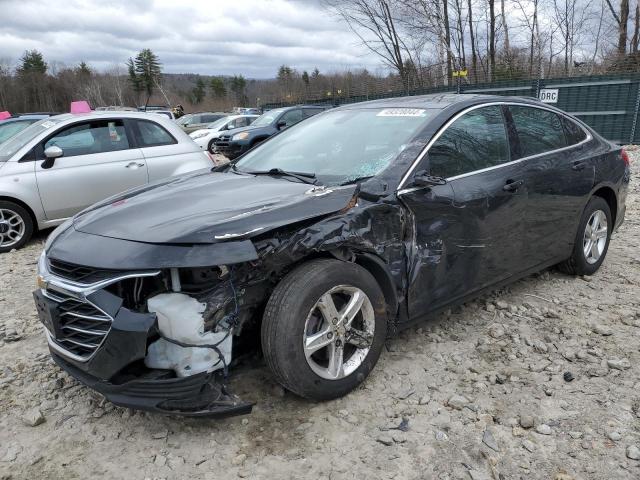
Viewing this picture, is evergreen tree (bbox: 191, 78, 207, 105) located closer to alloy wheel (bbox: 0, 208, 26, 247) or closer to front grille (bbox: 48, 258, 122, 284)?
alloy wheel (bbox: 0, 208, 26, 247)

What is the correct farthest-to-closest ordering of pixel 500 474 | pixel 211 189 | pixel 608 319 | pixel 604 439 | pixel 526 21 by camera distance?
pixel 526 21 → pixel 608 319 → pixel 211 189 → pixel 604 439 → pixel 500 474

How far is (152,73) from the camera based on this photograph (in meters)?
101

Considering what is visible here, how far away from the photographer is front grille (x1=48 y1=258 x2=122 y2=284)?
2379 mm

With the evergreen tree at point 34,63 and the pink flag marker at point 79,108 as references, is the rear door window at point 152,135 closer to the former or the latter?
the pink flag marker at point 79,108

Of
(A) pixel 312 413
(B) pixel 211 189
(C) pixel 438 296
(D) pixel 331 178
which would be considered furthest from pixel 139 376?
(C) pixel 438 296

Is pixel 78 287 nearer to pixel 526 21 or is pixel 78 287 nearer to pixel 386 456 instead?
pixel 386 456

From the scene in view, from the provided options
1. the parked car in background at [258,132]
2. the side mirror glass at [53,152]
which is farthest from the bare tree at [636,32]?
the side mirror glass at [53,152]

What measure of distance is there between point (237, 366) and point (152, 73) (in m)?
109

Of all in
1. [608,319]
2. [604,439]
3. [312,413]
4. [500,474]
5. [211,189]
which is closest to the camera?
[500,474]

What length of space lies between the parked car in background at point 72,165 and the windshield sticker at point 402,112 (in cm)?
→ 330

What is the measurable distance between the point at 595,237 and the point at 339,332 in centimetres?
305

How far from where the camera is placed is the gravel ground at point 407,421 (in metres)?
2.40

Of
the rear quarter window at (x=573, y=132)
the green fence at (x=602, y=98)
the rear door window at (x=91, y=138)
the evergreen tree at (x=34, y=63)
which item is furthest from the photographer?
the evergreen tree at (x=34, y=63)

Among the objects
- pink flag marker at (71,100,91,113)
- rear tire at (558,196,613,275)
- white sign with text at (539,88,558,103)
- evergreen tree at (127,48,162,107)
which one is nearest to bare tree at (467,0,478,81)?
white sign with text at (539,88,558,103)
